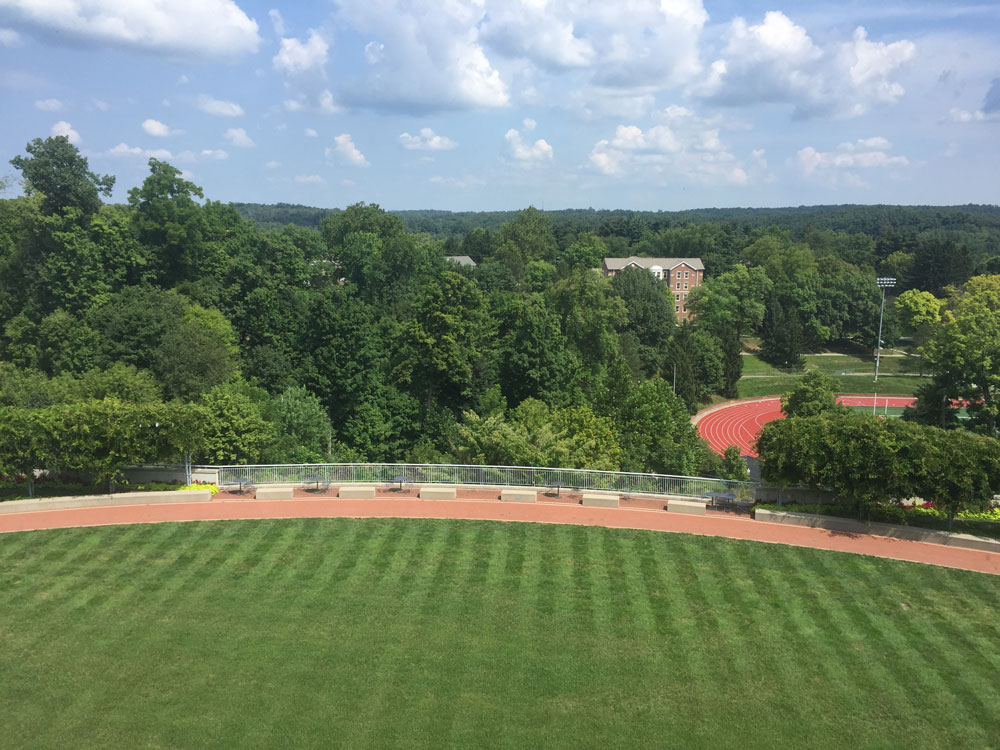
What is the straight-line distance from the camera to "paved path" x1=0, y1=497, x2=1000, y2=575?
24.0 meters

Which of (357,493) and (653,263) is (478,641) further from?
(653,263)

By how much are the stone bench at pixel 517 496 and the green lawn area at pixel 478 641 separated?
282 cm

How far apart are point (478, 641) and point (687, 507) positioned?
11.1 m

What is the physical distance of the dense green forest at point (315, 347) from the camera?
111ft

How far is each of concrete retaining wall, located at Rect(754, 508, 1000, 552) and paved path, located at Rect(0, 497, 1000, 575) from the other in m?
0.26

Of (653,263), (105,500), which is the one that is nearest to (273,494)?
(105,500)

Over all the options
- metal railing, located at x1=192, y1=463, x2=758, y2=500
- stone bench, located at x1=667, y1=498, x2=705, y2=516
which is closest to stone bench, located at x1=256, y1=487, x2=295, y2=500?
metal railing, located at x1=192, y1=463, x2=758, y2=500

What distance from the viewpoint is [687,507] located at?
2652 centimetres

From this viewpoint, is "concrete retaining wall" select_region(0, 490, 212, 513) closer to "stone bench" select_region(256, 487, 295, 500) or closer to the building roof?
"stone bench" select_region(256, 487, 295, 500)

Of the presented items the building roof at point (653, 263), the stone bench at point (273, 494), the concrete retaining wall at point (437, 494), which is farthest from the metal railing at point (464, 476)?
the building roof at point (653, 263)

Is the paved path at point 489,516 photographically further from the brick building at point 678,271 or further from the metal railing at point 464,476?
the brick building at point 678,271

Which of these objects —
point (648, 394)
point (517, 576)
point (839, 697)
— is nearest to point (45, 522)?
point (517, 576)

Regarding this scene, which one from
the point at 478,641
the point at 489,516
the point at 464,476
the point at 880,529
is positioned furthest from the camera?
the point at 464,476

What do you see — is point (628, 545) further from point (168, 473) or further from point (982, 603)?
point (168, 473)
